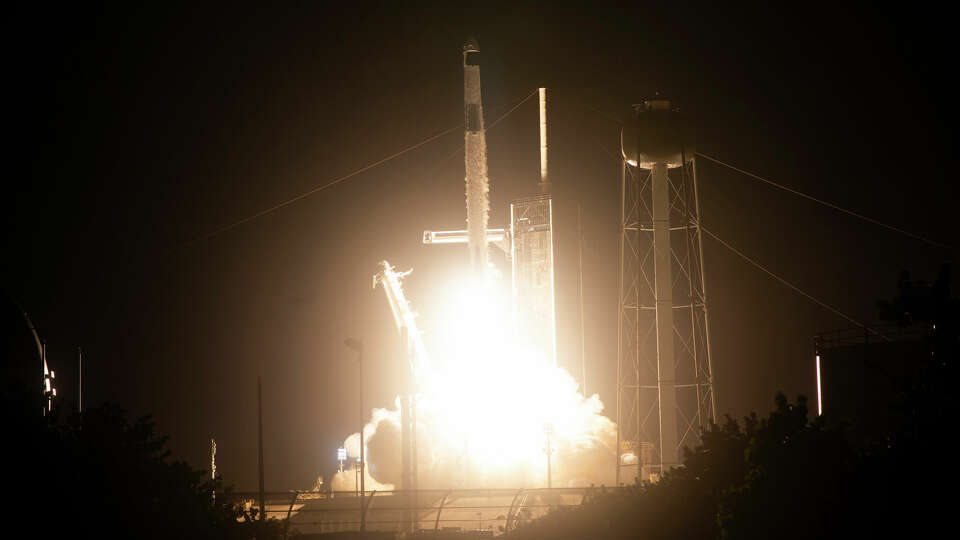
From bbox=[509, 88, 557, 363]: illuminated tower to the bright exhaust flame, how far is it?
922 millimetres

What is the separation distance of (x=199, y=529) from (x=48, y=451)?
541 centimetres

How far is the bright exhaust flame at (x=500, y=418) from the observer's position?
6519 centimetres

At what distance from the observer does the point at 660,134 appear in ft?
186

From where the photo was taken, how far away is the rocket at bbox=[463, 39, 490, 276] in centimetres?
6384

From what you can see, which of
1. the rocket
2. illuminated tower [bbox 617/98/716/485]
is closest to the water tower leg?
illuminated tower [bbox 617/98/716/485]

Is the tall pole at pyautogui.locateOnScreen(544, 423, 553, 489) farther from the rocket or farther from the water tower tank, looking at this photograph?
the water tower tank

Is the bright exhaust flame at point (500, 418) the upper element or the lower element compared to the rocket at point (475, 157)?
lower

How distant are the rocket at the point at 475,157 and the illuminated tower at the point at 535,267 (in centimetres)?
158

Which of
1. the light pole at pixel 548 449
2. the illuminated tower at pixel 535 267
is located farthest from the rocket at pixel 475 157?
the light pole at pixel 548 449

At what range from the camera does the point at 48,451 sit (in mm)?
35812

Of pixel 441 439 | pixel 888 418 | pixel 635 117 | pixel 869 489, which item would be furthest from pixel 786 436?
pixel 441 439

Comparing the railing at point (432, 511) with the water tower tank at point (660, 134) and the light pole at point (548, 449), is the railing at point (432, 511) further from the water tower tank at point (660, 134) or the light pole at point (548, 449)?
the water tower tank at point (660, 134)

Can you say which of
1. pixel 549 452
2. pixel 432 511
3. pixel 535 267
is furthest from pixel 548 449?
pixel 535 267

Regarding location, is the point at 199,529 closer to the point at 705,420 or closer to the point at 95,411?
the point at 95,411
